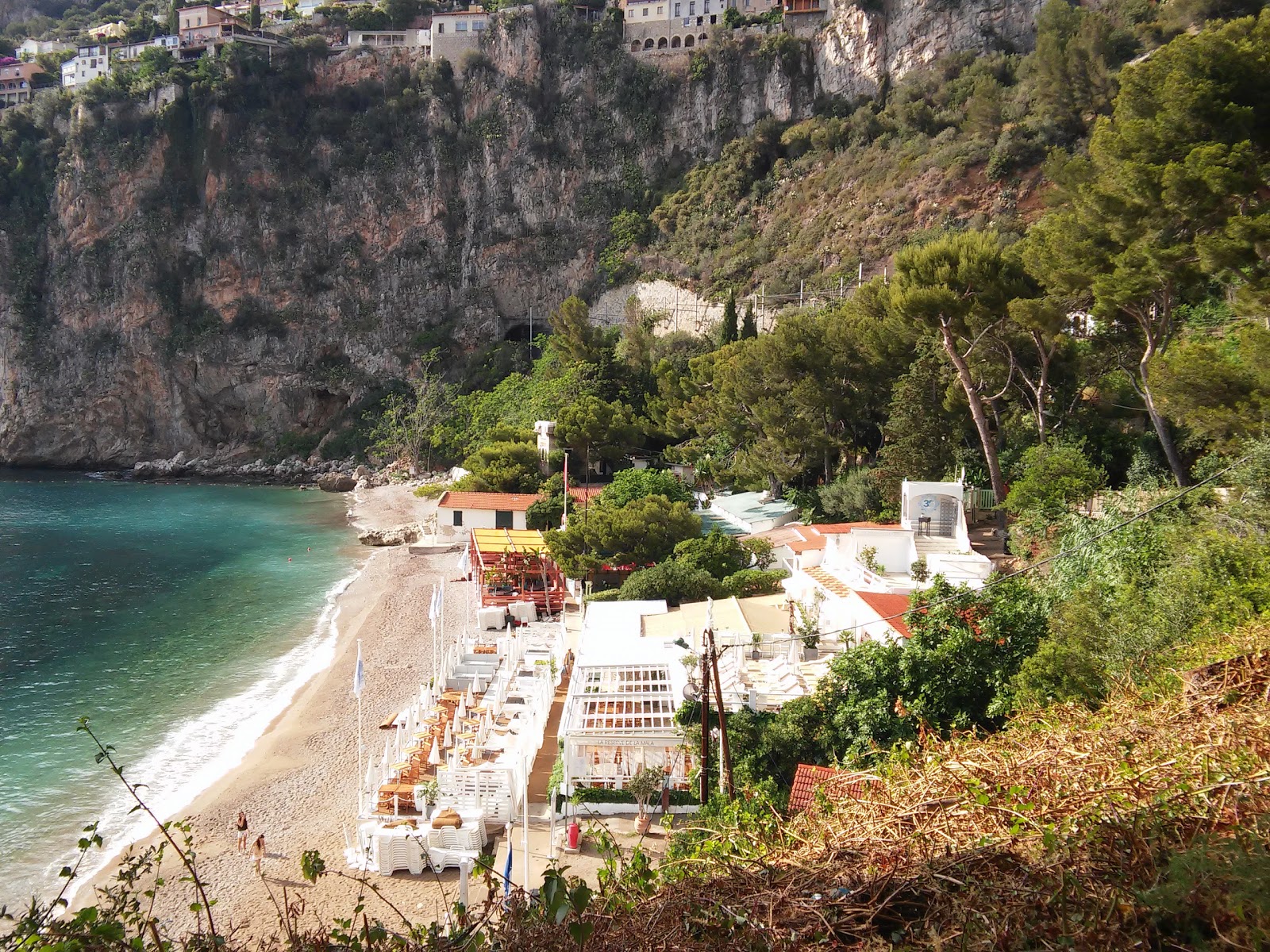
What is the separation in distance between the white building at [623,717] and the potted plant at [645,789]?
0.16 m

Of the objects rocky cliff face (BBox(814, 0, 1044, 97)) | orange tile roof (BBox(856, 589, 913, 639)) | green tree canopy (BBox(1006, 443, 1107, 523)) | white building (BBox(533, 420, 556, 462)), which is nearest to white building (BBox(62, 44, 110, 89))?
rocky cliff face (BBox(814, 0, 1044, 97))

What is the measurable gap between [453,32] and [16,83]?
36.9 metres

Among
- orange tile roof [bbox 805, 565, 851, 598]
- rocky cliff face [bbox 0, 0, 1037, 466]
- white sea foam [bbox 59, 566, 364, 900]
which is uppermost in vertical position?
rocky cliff face [bbox 0, 0, 1037, 466]

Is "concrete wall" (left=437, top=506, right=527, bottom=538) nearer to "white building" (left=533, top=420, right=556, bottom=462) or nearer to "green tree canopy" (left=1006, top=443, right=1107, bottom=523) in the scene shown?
"white building" (left=533, top=420, right=556, bottom=462)

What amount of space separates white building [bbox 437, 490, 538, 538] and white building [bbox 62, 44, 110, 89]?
55.7 meters

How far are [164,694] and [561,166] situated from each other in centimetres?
4455

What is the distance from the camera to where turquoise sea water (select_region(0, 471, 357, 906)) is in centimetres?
1258

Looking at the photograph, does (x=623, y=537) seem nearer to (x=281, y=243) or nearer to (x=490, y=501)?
(x=490, y=501)

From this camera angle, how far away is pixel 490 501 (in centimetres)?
2852

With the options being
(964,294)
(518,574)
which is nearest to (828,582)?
(964,294)

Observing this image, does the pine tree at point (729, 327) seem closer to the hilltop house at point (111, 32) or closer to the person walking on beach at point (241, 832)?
the person walking on beach at point (241, 832)

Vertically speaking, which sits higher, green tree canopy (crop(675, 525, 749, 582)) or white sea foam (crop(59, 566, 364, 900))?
green tree canopy (crop(675, 525, 749, 582))

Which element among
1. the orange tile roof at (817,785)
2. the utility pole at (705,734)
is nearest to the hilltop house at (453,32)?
the utility pole at (705,734)

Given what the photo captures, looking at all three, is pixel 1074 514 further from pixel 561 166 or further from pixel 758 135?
pixel 561 166
